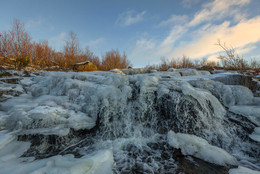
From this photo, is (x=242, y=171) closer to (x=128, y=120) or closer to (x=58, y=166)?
(x=128, y=120)

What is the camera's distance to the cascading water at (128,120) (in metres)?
1.87

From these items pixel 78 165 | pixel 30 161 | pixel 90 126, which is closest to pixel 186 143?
pixel 78 165

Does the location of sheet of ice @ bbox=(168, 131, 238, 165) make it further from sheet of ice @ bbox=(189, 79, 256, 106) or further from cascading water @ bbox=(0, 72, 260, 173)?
sheet of ice @ bbox=(189, 79, 256, 106)

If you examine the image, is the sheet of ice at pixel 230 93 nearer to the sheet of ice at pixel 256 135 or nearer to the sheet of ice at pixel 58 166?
the sheet of ice at pixel 256 135

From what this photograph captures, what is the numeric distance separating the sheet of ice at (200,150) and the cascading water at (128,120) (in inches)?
6.2

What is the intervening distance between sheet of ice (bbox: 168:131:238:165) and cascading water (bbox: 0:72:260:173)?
157 mm

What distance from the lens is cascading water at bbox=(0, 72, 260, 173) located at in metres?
1.87

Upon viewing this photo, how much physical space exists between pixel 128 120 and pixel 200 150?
1.51m

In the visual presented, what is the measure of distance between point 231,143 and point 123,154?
2062 millimetres

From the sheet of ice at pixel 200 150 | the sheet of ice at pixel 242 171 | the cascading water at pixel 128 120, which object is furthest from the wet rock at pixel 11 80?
the sheet of ice at pixel 242 171

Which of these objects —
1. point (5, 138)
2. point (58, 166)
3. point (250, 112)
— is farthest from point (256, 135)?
point (5, 138)

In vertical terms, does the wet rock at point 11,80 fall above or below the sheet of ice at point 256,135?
above

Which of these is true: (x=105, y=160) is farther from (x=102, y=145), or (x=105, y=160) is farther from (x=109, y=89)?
(x=109, y=89)

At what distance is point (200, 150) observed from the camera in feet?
5.78
